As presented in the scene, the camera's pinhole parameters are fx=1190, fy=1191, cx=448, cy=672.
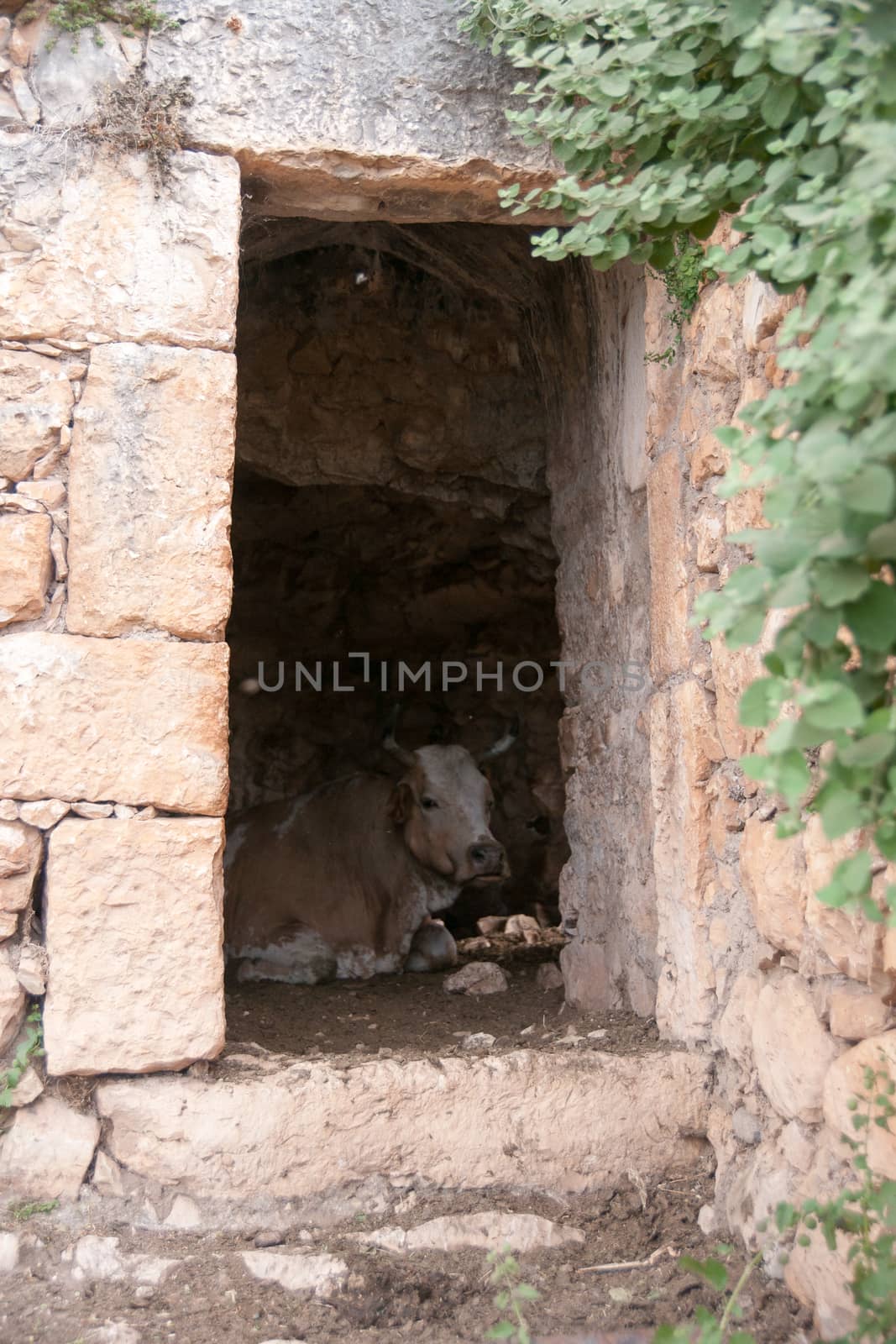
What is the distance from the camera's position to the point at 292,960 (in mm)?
5867

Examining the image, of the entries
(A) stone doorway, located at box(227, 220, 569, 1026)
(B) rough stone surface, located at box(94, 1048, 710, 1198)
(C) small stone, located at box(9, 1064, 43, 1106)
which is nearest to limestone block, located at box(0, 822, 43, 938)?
(C) small stone, located at box(9, 1064, 43, 1106)

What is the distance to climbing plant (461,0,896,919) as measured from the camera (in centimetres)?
130

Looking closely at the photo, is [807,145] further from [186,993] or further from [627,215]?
[186,993]

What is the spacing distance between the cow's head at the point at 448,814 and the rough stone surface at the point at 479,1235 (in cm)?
360

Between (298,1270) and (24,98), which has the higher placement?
(24,98)

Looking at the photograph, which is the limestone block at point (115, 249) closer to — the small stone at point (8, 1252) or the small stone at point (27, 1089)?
the small stone at point (27, 1089)

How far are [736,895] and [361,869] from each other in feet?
12.7

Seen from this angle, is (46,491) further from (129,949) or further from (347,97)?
(347,97)

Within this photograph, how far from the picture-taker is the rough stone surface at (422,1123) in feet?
9.13

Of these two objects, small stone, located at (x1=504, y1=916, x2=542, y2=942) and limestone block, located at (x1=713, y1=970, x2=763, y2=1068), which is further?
small stone, located at (x1=504, y1=916, x2=542, y2=942)

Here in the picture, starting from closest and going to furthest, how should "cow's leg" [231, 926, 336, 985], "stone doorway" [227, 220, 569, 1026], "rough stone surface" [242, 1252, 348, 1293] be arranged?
"rough stone surface" [242, 1252, 348, 1293] → "stone doorway" [227, 220, 569, 1026] → "cow's leg" [231, 926, 336, 985]

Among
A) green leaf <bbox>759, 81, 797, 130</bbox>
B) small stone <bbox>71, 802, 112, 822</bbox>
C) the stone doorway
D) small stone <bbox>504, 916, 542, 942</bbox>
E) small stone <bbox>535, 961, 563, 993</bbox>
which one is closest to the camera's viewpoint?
green leaf <bbox>759, 81, 797, 130</bbox>

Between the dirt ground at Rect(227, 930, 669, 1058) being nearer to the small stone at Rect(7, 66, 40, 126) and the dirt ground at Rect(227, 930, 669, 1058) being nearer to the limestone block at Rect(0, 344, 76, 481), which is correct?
the limestone block at Rect(0, 344, 76, 481)

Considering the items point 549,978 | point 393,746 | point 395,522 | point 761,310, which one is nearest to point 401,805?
point 393,746
